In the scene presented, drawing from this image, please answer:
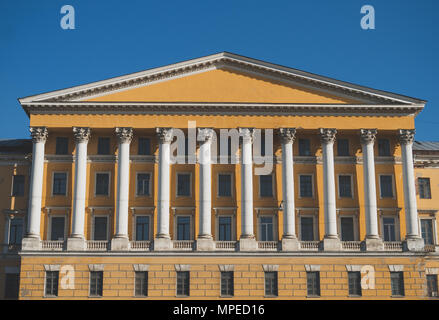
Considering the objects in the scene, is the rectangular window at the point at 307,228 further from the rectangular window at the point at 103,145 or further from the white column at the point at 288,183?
the rectangular window at the point at 103,145

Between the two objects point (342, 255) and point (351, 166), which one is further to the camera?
point (351, 166)

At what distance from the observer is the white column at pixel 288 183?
59.6m

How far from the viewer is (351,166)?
6262 centimetres

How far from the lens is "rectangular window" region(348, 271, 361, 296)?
192 ft

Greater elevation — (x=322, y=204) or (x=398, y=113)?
(x=398, y=113)

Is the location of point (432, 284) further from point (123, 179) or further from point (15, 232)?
point (15, 232)

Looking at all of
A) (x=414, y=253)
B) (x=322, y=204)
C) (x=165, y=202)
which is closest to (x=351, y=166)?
(x=322, y=204)

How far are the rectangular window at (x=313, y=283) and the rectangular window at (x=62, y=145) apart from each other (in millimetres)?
23214

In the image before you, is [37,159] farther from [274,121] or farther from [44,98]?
[274,121]

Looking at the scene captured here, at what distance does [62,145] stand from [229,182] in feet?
48.8

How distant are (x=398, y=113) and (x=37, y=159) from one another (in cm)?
3105

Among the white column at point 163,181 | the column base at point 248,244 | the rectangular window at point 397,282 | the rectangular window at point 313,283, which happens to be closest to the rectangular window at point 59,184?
the white column at point 163,181

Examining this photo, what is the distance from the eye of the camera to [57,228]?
199 ft

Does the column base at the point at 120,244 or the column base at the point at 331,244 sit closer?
the column base at the point at 120,244
